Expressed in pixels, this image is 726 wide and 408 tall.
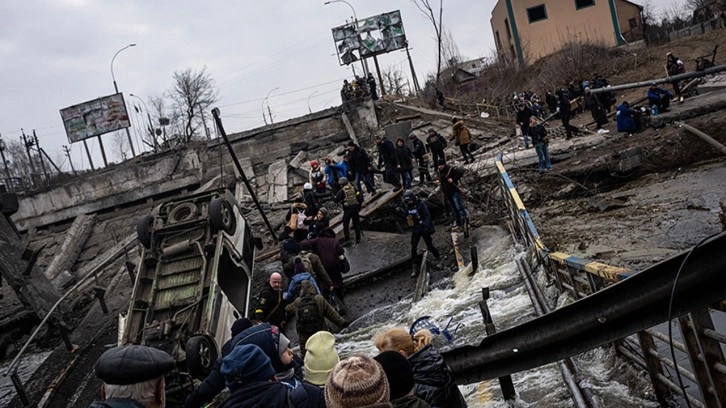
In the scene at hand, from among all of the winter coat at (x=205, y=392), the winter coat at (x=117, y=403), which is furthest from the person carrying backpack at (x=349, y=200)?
the winter coat at (x=117, y=403)

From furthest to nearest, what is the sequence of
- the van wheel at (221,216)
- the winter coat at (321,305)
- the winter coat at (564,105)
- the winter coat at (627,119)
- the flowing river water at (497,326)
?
the winter coat at (564,105) < the winter coat at (627,119) < the van wheel at (221,216) < the winter coat at (321,305) < the flowing river water at (497,326)

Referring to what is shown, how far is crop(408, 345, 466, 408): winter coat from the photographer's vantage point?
3689mm

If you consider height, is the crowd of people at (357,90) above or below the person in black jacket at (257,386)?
above

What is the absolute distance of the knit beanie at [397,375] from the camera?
3.14 meters

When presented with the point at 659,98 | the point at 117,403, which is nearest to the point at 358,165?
the point at 659,98

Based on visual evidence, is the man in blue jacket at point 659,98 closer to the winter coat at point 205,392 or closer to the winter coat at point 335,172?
the winter coat at point 335,172

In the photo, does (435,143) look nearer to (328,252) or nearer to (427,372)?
(328,252)

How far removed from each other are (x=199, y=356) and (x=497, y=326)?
3.74 meters

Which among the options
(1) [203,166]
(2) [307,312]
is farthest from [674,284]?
(1) [203,166]

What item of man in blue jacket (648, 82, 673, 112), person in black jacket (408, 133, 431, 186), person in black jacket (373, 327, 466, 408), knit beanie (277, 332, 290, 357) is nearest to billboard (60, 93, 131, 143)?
person in black jacket (408, 133, 431, 186)

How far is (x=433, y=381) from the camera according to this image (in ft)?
12.2

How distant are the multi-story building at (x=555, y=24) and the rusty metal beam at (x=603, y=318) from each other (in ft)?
133

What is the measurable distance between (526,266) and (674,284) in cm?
569

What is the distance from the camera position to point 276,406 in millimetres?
3172
